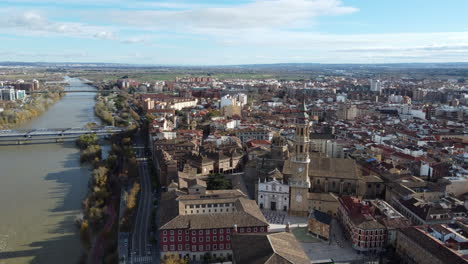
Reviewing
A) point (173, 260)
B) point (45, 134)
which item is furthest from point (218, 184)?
point (45, 134)

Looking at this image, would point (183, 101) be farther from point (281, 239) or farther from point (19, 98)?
point (281, 239)

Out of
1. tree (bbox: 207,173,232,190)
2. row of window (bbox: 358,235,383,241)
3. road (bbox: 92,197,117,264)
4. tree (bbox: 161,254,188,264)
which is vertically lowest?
road (bbox: 92,197,117,264)

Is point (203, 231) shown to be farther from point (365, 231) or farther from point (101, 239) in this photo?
point (365, 231)

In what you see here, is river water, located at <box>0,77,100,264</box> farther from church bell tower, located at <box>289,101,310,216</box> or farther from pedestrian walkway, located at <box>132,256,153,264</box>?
church bell tower, located at <box>289,101,310,216</box>

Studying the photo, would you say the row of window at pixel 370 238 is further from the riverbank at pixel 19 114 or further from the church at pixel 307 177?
the riverbank at pixel 19 114

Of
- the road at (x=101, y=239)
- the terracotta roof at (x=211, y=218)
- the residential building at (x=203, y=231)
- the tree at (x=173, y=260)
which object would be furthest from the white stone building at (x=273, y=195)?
the road at (x=101, y=239)

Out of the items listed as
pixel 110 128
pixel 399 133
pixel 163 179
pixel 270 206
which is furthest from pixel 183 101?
pixel 270 206

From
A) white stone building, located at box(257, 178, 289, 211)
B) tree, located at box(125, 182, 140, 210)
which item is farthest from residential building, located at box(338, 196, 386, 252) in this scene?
tree, located at box(125, 182, 140, 210)

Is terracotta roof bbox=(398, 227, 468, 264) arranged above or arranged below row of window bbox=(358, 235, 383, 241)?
above
